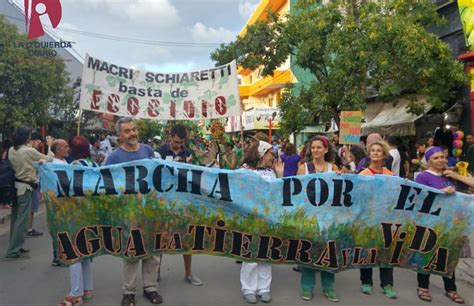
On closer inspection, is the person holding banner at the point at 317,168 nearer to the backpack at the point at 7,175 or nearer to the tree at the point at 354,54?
the backpack at the point at 7,175

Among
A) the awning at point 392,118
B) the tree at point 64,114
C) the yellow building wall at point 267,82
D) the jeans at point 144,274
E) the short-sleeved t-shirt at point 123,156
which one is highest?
the yellow building wall at point 267,82

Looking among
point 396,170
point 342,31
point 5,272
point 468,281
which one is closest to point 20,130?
point 5,272

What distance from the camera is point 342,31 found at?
1193 cm

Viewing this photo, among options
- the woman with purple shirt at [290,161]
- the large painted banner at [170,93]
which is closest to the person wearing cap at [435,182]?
the woman with purple shirt at [290,161]

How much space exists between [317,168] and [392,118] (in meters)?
9.75

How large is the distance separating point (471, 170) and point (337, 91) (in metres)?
3.93

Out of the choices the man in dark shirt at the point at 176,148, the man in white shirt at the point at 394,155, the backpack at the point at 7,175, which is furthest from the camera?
the man in white shirt at the point at 394,155

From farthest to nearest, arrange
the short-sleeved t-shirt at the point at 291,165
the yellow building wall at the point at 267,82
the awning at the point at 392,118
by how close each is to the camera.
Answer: the yellow building wall at the point at 267,82
the awning at the point at 392,118
the short-sleeved t-shirt at the point at 291,165

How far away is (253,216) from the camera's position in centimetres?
475

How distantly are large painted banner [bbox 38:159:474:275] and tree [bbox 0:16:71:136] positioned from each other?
35.4 feet

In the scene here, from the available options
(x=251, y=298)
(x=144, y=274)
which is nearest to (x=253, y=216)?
(x=251, y=298)

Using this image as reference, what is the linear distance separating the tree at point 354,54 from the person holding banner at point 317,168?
645 cm

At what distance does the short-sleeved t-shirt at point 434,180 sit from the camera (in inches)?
195

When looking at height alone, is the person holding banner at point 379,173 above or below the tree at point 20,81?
below
